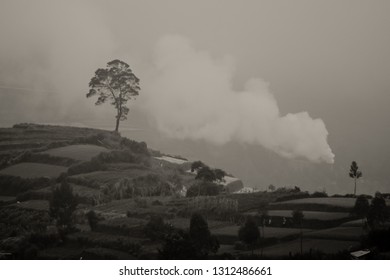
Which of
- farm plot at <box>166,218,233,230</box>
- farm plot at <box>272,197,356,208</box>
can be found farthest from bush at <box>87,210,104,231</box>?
farm plot at <box>272,197,356,208</box>

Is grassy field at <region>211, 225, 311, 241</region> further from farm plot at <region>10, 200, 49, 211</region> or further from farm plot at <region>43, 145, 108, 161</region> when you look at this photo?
farm plot at <region>43, 145, 108, 161</region>

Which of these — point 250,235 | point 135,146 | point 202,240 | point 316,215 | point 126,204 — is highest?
point 135,146

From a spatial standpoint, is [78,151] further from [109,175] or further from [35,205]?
[35,205]

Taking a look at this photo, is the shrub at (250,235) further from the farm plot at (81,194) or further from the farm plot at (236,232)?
the farm plot at (81,194)

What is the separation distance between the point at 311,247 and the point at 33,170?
11810 millimetres

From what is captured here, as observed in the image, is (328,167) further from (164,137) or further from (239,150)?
(164,137)

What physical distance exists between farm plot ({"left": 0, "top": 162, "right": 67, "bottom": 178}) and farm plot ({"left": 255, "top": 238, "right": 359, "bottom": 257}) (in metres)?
9.81

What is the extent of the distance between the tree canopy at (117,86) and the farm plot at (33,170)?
5.10 m

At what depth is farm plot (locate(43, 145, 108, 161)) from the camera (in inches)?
925

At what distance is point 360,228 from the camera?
50.0 ft

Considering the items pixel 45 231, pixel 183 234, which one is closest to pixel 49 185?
pixel 45 231

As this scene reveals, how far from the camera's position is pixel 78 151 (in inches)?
960

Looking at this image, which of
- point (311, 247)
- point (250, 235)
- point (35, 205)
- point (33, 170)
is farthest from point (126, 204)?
point (311, 247)
